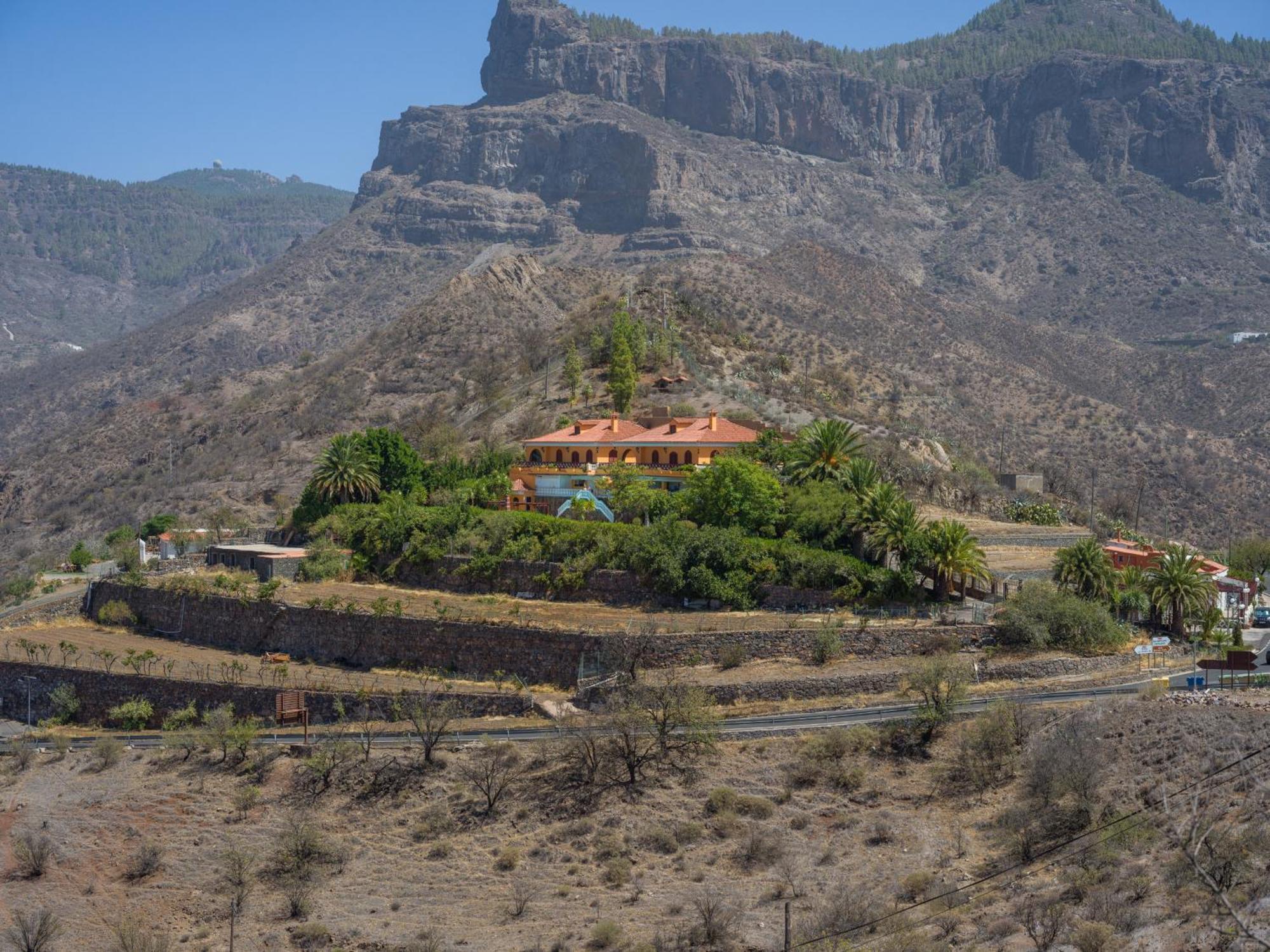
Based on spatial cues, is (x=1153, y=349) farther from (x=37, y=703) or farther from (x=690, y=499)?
(x=37, y=703)

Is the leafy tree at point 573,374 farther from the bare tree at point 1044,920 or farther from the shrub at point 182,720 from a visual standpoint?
the bare tree at point 1044,920

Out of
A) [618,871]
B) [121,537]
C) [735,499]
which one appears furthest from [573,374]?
[618,871]

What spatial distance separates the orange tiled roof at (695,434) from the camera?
2613 inches

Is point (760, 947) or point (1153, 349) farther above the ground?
point (1153, 349)

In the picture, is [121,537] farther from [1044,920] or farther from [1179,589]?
[1044,920]

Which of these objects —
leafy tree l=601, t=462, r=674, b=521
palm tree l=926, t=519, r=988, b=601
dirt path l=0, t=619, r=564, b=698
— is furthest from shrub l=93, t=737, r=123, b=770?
palm tree l=926, t=519, r=988, b=601

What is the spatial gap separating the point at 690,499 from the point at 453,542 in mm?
9457

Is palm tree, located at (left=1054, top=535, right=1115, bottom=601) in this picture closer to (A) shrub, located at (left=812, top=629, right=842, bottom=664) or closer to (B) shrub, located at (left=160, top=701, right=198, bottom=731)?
(A) shrub, located at (left=812, top=629, right=842, bottom=664)

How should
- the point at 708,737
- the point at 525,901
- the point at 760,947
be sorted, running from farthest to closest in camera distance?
1. the point at 708,737
2. the point at 525,901
3. the point at 760,947

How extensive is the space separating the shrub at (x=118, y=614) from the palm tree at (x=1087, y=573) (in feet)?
121

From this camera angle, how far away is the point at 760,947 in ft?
105

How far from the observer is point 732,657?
47.1 m

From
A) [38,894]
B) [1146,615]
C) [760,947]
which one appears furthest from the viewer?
[1146,615]

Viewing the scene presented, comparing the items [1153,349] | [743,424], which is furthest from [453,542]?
[1153,349]
